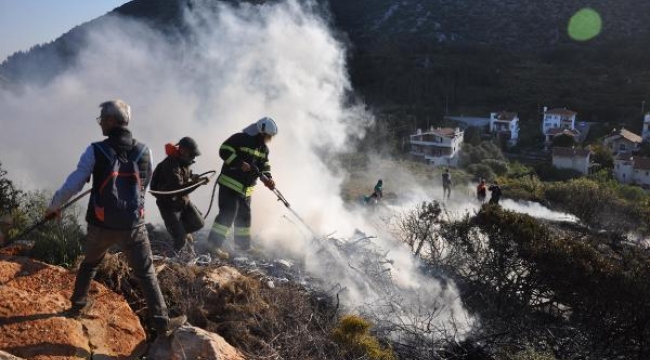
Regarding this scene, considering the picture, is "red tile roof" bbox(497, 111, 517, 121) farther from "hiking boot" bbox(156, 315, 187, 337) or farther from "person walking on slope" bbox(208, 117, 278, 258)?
"hiking boot" bbox(156, 315, 187, 337)

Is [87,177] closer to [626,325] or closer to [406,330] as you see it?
[406,330]

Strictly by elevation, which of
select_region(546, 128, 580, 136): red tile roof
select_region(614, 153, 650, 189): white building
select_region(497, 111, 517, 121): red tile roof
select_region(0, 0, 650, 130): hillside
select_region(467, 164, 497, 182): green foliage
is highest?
select_region(0, 0, 650, 130): hillside

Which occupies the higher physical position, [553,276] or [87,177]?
[87,177]

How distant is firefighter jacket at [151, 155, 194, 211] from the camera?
5.13 meters

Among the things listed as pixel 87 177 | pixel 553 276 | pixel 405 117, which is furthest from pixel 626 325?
pixel 405 117

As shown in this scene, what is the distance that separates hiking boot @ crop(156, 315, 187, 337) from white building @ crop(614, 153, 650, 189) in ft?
136

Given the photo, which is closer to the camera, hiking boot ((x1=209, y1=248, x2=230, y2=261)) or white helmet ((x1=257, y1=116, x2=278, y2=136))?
hiking boot ((x1=209, y1=248, x2=230, y2=261))

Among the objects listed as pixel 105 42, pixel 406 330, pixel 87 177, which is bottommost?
pixel 406 330

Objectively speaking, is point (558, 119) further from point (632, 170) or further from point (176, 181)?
point (176, 181)

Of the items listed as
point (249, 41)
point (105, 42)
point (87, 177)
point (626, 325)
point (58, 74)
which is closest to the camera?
point (87, 177)

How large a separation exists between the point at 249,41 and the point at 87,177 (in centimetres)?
1200

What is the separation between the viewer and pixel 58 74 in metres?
11.8

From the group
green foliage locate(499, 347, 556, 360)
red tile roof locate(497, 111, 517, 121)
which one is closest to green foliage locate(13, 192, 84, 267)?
green foliage locate(499, 347, 556, 360)

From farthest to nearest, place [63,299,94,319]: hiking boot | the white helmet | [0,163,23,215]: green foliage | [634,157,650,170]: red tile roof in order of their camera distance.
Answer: [634,157,650,170]: red tile roof, the white helmet, [0,163,23,215]: green foliage, [63,299,94,319]: hiking boot
